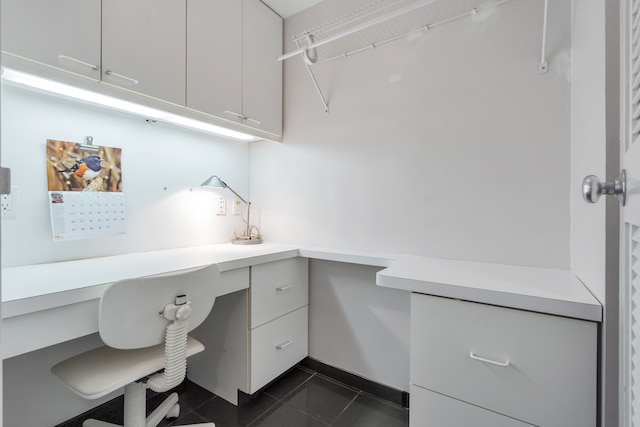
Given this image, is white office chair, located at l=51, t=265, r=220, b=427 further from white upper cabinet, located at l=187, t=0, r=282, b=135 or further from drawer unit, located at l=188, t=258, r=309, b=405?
white upper cabinet, located at l=187, t=0, r=282, b=135

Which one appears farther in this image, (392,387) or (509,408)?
(392,387)

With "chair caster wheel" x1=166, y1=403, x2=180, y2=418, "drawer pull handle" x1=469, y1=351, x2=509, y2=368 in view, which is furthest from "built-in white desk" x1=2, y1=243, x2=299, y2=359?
"drawer pull handle" x1=469, y1=351, x2=509, y2=368

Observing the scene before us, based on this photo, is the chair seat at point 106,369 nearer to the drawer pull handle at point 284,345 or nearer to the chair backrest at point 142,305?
the chair backrest at point 142,305

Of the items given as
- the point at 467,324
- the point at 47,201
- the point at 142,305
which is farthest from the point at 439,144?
the point at 47,201

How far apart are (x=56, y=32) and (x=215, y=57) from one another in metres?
0.67

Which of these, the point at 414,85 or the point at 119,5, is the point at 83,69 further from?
the point at 414,85

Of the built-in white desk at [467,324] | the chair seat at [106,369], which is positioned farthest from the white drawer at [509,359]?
the chair seat at [106,369]

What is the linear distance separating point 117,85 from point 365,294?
61.9 inches

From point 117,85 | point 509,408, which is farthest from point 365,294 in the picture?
point 117,85

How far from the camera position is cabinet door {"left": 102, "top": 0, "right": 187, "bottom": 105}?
3.97 ft

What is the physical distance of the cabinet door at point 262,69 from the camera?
1.78m

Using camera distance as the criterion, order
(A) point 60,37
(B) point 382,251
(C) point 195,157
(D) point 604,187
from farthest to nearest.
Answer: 1. (C) point 195,157
2. (B) point 382,251
3. (A) point 60,37
4. (D) point 604,187

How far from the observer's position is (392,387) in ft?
5.42

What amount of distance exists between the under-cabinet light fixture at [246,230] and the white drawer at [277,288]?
377 mm
